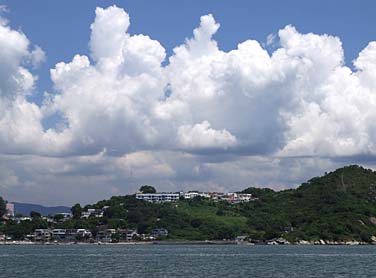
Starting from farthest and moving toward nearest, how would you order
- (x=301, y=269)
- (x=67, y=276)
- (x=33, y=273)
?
(x=301, y=269)
(x=33, y=273)
(x=67, y=276)

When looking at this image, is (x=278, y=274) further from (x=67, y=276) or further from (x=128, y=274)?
(x=67, y=276)

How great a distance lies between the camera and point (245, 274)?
385 ft

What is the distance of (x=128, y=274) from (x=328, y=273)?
1353 inches

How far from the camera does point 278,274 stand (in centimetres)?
11712

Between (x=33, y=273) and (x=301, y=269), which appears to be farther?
(x=301, y=269)

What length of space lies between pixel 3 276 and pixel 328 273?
54800mm

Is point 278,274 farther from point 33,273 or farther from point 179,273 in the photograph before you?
point 33,273

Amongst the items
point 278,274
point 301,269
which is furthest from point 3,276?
point 301,269

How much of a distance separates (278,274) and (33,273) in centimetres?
4265

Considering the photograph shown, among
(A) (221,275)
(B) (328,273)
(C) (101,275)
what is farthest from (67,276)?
(B) (328,273)

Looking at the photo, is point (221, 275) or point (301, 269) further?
point (301, 269)

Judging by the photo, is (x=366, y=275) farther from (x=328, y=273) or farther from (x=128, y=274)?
(x=128, y=274)

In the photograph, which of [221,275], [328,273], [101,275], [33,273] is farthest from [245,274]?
[33,273]

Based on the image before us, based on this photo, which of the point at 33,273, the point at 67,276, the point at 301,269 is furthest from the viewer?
the point at 301,269
